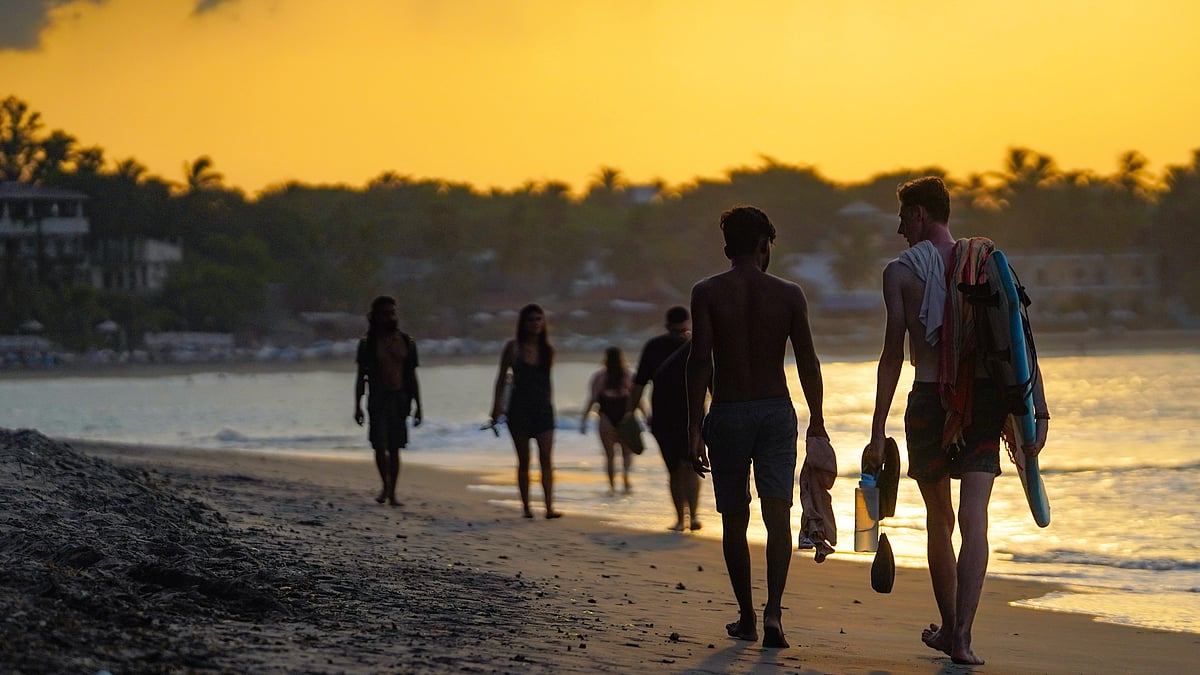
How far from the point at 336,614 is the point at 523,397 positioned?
18.5 feet

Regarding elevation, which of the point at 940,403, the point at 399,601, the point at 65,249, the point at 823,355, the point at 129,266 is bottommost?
the point at 399,601

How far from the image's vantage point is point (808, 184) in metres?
145

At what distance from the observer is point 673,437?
10570mm

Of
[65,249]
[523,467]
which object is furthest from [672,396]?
[65,249]

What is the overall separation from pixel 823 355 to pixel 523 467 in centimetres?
9051

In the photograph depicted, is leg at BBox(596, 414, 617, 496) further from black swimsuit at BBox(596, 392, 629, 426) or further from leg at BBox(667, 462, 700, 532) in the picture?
leg at BBox(667, 462, 700, 532)

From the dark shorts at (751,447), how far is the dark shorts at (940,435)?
0.46 metres

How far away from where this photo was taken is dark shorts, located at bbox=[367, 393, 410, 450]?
1159 cm

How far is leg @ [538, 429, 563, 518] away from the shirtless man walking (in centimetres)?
535

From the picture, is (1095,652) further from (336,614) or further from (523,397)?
(523,397)

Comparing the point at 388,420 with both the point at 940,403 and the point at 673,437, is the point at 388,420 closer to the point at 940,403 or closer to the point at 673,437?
the point at 673,437

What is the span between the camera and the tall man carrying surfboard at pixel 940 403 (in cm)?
560

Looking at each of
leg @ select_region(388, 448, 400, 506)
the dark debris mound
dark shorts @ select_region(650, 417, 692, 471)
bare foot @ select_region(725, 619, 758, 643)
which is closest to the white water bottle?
bare foot @ select_region(725, 619, 758, 643)

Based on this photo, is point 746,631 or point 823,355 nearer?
point 746,631
